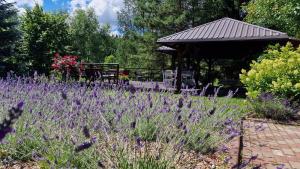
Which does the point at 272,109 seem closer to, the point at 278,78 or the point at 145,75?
the point at 278,78

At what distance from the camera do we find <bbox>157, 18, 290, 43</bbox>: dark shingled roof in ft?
37.5

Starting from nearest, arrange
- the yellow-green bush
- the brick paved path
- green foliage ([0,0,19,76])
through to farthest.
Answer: the brick paved path → the yellow-green bush → green foliage ([0,0,19,76])

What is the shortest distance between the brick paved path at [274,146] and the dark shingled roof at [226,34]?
562 cm

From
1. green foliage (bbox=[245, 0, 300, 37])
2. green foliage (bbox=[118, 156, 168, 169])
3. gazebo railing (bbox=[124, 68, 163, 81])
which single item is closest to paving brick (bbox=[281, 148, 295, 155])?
green foliage (bbox=[118, 156, 168, 169])

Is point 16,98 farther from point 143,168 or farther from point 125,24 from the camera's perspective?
point 125,24

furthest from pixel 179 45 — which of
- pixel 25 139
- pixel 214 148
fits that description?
pixel 25 139

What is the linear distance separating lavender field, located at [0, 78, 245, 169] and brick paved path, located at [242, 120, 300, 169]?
20.4 inches

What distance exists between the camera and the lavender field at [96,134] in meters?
2.35

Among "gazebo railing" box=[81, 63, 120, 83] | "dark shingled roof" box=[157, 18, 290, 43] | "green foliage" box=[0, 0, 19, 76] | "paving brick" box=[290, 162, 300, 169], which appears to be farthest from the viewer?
"green foliage" box=[0, 0, 19, 76]

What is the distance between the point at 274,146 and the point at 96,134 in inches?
105

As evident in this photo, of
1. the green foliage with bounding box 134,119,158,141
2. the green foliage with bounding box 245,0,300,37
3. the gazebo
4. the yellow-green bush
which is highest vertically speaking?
the green foliage with bounding box 245,0,300,37

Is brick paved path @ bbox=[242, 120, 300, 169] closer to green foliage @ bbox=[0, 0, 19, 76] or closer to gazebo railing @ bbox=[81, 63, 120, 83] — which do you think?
gazebo railing @ bbox=[81, 63, 120, 83]

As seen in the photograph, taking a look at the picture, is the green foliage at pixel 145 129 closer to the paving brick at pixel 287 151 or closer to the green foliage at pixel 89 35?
the paving brick at pixel 287 151

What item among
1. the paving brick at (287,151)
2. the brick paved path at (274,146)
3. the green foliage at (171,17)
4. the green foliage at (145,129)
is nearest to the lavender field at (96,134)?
A: the green foliage at (145,129)
